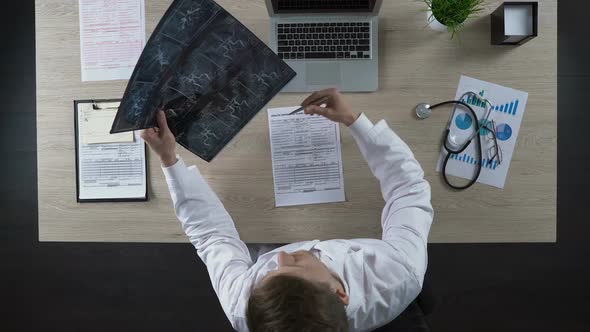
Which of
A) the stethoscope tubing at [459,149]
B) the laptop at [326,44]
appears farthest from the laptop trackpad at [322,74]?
the stethoscope tubing at [459,149]

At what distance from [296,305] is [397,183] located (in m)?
0.45

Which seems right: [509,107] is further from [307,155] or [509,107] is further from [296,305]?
[296,305]

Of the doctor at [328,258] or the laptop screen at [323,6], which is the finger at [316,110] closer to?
the doctor at [328,258]

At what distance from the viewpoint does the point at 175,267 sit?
5.66 ft

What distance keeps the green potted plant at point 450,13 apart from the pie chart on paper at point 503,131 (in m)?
0.28

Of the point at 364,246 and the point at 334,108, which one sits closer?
the point at 364,246

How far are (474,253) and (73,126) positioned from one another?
4.92 ft

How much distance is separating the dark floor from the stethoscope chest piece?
0.73m

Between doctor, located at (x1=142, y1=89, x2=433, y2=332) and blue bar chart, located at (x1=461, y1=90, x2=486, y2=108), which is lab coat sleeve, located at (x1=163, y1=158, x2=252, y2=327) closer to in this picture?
doctor, located at (x1=142, y1=89, x2=433, y2=332)

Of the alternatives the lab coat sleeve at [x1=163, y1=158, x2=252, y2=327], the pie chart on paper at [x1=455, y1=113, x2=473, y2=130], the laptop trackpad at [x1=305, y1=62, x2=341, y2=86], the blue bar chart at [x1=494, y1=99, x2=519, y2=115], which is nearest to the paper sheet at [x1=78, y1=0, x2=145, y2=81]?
the lab coat sleeve at [x1=163, y1=158, x2=252, y2=327]

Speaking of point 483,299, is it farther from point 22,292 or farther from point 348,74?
point 22,292

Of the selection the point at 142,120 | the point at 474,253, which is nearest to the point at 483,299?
the point at 474,253

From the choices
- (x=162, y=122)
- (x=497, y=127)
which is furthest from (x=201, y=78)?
(x=497, y=127)

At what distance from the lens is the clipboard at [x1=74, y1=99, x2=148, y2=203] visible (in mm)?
1189
